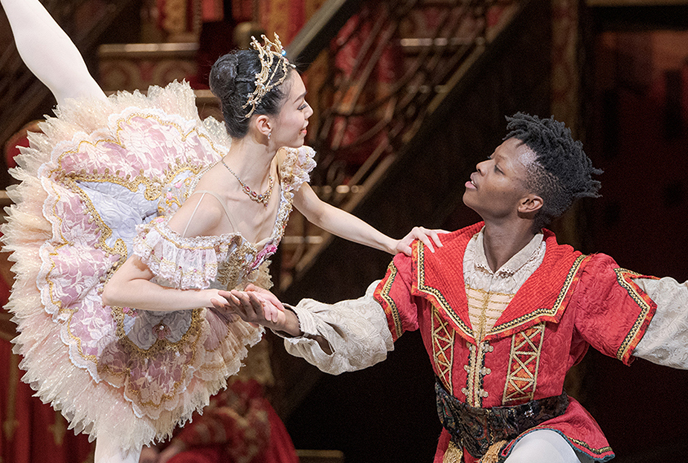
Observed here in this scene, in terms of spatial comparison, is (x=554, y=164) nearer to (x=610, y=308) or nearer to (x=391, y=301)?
(x=610, y=308)

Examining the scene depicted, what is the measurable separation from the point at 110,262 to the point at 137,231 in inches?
8.3

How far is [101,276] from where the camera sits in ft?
7.06

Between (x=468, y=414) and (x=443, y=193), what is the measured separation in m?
1.79

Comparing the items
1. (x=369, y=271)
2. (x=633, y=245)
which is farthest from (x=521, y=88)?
(x=369, y=271)

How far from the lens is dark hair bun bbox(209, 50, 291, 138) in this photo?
2.03 m

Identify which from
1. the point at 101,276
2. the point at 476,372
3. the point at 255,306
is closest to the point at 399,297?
the point at 476,372

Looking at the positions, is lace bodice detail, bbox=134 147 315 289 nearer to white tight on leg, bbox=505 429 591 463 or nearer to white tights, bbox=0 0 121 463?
white tights, bbox=0 0 121 463

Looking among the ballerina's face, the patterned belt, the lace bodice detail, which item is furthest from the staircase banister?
the patterned belt

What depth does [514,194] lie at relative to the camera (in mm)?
2127

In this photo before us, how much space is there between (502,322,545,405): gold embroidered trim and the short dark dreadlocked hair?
360 mm

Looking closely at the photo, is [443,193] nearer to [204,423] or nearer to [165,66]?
[204,423]

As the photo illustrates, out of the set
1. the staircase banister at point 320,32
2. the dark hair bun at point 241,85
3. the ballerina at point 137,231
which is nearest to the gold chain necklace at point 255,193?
the ballerina at point 137,231

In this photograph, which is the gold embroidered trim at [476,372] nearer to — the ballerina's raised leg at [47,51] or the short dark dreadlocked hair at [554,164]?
the short dark dreadlocked hair at [554,164]

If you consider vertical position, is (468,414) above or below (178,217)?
below
